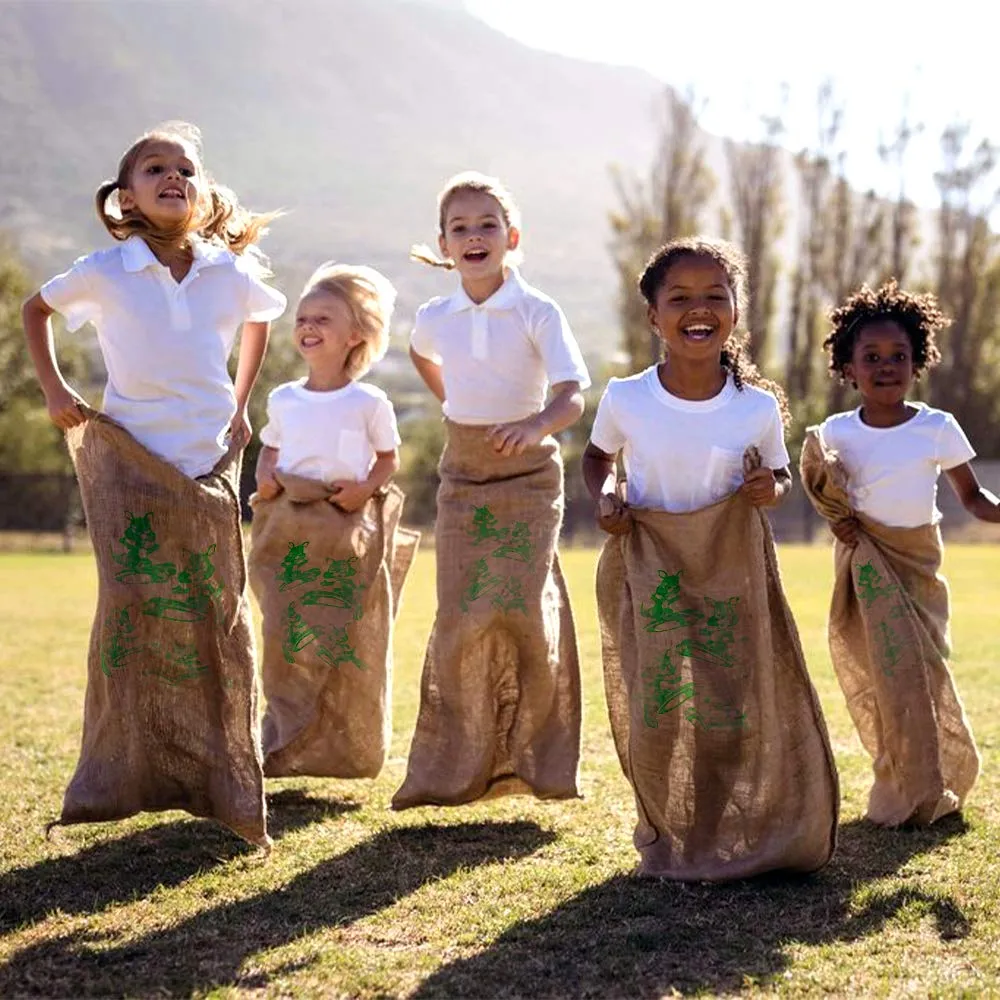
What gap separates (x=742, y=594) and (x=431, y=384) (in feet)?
5.68

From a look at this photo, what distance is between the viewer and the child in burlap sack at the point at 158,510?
472 cm

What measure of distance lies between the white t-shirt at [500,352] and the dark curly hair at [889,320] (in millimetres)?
1004

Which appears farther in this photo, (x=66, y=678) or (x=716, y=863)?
(x=66, y=678)

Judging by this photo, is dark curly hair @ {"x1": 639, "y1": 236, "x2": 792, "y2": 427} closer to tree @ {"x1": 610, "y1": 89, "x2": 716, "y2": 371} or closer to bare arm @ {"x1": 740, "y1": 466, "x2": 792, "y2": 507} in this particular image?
bare arm @ {"x1": 740, "y1": 466, "x2": 792, "y2": 507}

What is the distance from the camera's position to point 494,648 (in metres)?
5.45

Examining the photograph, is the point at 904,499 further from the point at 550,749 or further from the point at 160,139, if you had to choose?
the point at 160,139

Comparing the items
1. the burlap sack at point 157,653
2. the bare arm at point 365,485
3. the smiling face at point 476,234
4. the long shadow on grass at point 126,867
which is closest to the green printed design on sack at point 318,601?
the bare arm at point 365,485

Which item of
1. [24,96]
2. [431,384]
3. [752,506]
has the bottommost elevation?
[752,506]

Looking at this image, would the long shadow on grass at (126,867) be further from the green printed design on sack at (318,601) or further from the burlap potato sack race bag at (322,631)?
the green printed design on sack at (318,601)

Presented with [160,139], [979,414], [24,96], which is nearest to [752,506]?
[160,139]

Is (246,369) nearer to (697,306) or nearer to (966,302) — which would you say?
(697,306)

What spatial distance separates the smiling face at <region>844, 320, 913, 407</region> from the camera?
5.35m

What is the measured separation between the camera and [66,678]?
964 centimetres

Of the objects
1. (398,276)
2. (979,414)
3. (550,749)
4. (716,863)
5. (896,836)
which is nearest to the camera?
(716,863)
